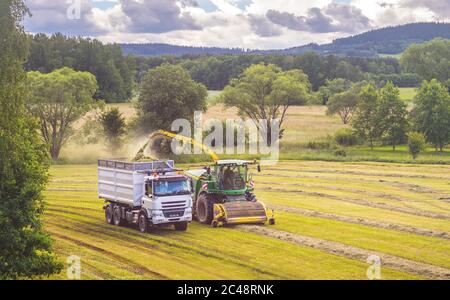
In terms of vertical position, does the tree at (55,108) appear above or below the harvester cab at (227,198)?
above

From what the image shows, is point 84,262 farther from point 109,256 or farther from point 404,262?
point 404,262

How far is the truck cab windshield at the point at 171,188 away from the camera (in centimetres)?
3190

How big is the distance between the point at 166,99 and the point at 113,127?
7.12m

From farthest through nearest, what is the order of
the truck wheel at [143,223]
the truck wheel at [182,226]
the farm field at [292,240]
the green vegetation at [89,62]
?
the green vegetation at [89,62]
the truck wheel at [182,226]
the truck wheel at [143,223]
the farm field at [292,240]

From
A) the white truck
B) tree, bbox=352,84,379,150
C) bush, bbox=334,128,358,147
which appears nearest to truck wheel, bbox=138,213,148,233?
the white truck

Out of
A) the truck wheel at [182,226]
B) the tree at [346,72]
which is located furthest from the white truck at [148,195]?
the tree at [346,72]

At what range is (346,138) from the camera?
90438 mm

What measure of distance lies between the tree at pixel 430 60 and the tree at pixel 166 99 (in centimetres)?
5980

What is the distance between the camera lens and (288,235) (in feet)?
102

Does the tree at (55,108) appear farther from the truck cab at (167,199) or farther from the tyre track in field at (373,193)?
the truck cab at (167,199)

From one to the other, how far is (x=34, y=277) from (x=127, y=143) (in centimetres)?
5702

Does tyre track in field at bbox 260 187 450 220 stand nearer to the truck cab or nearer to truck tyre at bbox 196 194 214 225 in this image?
truck tyre at bbox 196 194 214 225

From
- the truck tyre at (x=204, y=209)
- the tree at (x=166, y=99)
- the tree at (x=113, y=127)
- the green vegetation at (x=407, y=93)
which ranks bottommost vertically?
the truck tyre at (x=204, y=209)

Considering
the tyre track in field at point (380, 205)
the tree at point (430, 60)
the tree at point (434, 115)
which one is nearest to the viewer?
the tyre track in field at point (380, 205)
